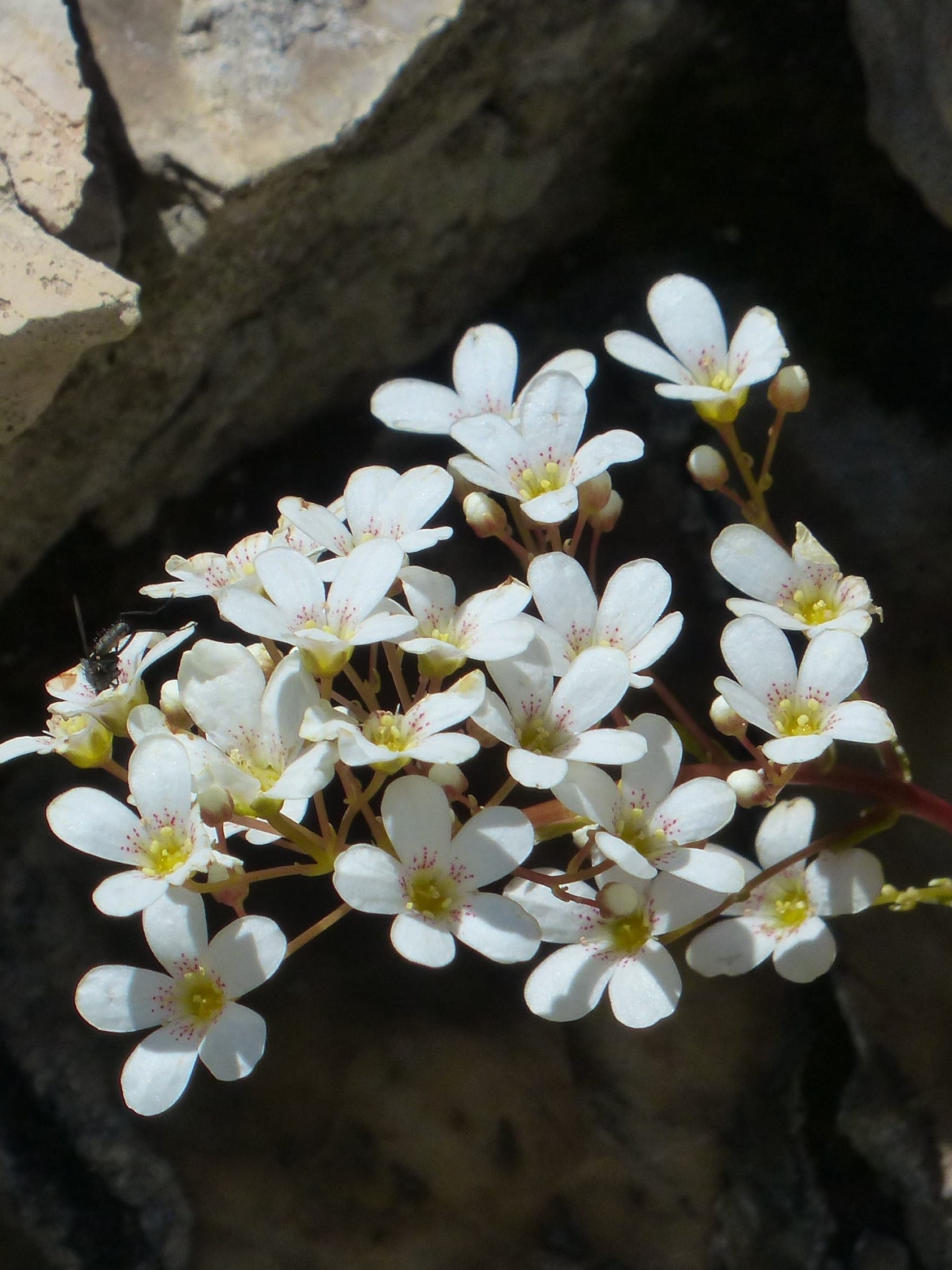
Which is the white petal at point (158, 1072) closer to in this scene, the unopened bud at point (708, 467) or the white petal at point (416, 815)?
the white petal at point (416, 815)

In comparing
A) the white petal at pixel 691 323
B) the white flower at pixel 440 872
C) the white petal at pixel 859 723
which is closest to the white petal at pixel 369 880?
the white flower at pixel 440 872

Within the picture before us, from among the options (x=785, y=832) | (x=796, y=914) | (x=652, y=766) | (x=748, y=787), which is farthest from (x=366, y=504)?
(x=796, y=914)

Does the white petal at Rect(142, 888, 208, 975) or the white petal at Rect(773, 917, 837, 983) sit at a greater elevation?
the white petal at Rect(142, 888, 208, 975)

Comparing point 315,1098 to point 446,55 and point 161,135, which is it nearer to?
point 161,135

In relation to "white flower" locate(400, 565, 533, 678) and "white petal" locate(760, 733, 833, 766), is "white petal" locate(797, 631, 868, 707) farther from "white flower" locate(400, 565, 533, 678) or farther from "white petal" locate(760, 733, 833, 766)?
"white flower" locate(400, 565, 533, 678)

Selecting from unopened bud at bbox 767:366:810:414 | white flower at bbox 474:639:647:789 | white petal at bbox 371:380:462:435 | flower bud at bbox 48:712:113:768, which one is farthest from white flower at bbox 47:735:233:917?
unopened bud at bbox 767:366:810:414

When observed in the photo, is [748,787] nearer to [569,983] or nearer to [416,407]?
[569,983]

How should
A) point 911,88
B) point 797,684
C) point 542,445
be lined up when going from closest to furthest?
point 797,684 → point 542,445 → point 911,88

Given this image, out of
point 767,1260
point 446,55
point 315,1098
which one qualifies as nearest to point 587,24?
point 446,55
